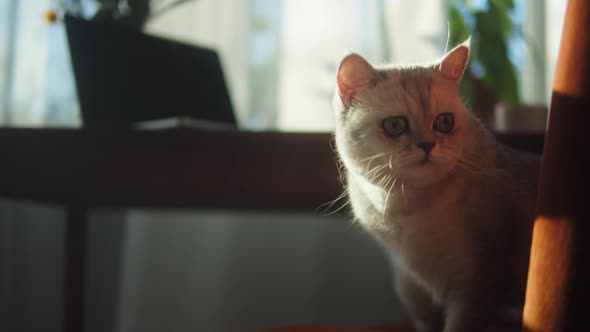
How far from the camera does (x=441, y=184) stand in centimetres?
69

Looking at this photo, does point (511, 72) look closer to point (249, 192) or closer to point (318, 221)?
point (318, 221)

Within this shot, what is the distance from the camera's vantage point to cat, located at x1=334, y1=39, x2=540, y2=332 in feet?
2.16

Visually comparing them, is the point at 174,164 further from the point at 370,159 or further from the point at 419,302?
the point at 419,302

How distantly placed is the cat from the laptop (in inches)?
17.8

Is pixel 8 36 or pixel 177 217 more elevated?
pixel 8 36

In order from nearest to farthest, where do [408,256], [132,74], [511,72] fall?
1. [408,256]
2. [132,74]
3. [511,72]

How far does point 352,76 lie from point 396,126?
11cm

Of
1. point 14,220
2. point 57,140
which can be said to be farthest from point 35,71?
point 57,140

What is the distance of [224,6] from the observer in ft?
4.76

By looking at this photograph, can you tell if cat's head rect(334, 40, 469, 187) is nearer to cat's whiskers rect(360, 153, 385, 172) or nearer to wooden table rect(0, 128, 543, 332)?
cat's whiskers rect(360, 153, 385, 172)

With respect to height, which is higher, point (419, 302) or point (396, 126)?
point (396, 126)

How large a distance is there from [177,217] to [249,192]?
2.08 feet

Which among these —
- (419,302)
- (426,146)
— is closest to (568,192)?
(426,146)

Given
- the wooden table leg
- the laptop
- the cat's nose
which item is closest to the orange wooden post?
the cat's nose
